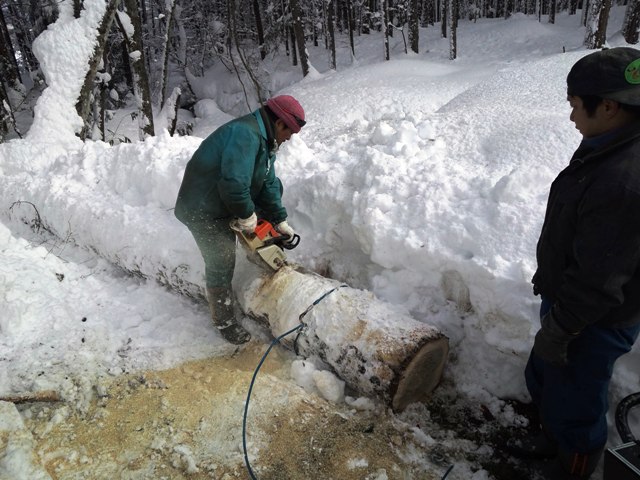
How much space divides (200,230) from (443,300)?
2.05m

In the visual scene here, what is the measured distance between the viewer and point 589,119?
186 centimetres

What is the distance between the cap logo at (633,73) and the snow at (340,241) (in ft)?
4.69

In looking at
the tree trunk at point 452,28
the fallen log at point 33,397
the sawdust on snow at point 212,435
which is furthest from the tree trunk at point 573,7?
the fallen log at point 33,397

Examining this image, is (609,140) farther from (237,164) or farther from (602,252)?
(237,164)

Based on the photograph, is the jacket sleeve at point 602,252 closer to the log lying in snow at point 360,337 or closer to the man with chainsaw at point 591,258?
the man with chainsaw at point 591,258

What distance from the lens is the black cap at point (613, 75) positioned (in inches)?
66.7

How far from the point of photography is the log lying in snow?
2.73m

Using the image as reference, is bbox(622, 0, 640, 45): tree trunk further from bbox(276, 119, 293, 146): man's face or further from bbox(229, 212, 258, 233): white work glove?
bbox(229, 212, 258, 233): white work glove

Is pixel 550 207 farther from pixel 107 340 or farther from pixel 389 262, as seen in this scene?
pixel 107 340

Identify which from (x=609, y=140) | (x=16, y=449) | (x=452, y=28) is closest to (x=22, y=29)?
(x=452, y=28)

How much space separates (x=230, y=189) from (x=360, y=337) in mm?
1418

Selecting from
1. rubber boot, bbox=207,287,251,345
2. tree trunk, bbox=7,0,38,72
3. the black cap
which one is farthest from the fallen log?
tree trunk, bbox=7,0,38,72

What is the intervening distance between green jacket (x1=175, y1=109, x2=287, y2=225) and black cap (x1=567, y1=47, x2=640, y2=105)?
2.10m

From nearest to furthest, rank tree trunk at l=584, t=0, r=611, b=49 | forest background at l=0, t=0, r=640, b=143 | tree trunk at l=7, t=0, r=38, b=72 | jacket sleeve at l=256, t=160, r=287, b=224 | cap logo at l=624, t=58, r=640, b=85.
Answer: cap logo at l=624, t=58, r=640, b=85 → jacket sleeve at l=256, t=160, r=287, b=224 → forest background at l=0, t=0, r=640, b=143 → tree trunk at l=584, t=0, r=611, b=49 → tree trunk at l=7, t=0, r=38, b=72
